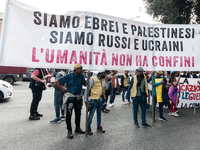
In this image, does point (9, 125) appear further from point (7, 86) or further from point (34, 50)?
point (7, 86)

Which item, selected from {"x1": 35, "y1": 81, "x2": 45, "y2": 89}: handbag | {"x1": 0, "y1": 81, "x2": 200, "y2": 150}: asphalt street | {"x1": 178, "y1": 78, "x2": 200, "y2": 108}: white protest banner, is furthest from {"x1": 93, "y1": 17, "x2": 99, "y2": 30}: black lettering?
{"x1": 178, "y1": 78, "x2": 200, "y2": 108}: white protest banner

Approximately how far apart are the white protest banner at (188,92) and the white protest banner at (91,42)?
2.89m

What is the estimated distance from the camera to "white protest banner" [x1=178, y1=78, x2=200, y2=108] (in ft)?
25.0

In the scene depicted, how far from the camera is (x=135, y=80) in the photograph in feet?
17.3

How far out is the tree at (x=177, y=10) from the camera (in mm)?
12250

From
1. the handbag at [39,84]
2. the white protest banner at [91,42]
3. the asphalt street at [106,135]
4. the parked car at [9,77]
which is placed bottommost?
the asphalt street at [106,135]

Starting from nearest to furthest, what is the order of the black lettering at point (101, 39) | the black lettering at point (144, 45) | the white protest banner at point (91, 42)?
the white protest banner at point (91, 42) < the black lettering at point (101, 39) < the black lettering at point (144, 45)

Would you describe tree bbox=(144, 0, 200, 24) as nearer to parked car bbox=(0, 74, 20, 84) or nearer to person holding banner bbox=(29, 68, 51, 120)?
person holding banner bbox=(29, 68, 51, 120)

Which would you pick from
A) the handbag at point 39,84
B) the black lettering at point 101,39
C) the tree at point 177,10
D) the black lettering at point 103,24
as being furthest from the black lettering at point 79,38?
the tree at point 177,10

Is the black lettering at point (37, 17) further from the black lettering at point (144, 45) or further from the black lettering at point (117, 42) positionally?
the black lettering at point (144, 45)

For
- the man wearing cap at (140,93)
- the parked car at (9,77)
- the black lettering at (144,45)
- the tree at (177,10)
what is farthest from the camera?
the parked car at (9,77)

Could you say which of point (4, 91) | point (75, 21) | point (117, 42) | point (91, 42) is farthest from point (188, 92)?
point (4, 91)

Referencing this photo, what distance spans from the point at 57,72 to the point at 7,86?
169 inches

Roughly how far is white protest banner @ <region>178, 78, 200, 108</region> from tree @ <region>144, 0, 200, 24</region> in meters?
6.30
